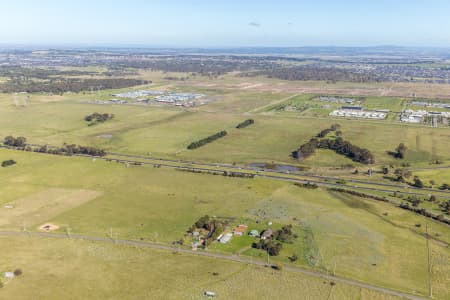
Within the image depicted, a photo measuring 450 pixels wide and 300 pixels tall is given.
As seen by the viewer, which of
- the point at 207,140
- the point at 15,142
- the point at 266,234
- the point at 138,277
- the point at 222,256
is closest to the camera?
the point at 138,277

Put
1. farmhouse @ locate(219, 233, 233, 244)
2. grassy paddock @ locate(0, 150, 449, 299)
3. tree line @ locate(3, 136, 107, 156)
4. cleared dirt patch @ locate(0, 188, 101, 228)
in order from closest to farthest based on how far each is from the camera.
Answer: grassy paddock @ locate(0, 150, 449, 299)
farmhouse @ locate(219, 233, 233, 244)
cleared dirt patch @ locate(0, 188, 101, 228)
tree line @ locate(3, 136, 107, 156)

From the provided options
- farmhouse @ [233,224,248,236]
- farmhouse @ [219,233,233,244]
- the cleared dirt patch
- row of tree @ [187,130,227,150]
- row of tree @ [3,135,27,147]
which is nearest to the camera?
farmhouse @ [219,233,233,244]

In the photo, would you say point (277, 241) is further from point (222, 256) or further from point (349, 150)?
point (349, 150)

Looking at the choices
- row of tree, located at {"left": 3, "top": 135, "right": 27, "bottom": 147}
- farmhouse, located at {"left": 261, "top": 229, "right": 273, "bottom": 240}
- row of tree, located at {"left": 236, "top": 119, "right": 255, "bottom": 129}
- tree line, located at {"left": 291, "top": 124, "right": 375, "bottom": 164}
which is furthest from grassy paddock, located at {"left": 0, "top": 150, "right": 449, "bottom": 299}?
row of tree, located at {"left": 236, "top": 119, "right": 255, "bottom": 129}

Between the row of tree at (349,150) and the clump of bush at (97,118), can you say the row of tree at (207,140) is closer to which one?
the row of tree at (349,150)

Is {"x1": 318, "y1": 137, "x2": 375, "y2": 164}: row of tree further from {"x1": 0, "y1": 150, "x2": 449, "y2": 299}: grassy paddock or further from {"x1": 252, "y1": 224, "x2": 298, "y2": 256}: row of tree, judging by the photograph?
{"x1": 252, "y1": 224, "x2": 298, "y2": 256}: row of tree

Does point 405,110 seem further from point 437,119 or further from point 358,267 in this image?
point 358,267

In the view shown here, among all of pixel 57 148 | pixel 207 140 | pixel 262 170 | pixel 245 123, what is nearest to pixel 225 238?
pixel 262 170

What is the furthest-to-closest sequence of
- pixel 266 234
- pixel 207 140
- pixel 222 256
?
pixel 207 140, pixel 266 234, pixel 222 256
